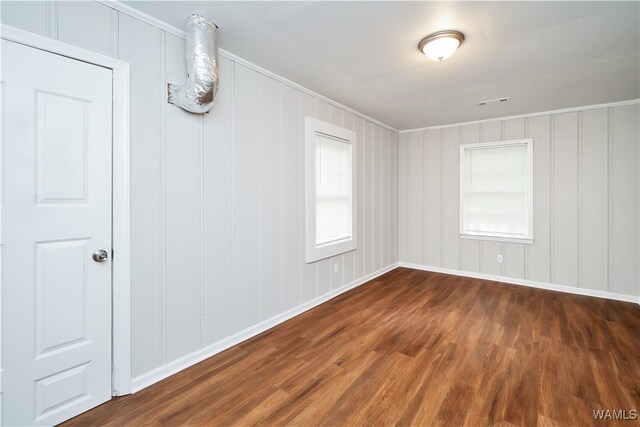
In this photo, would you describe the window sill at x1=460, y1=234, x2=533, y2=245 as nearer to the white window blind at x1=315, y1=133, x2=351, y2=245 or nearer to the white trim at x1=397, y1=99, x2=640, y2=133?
the white trim at x1=397, y1=99, x2=640, y2=133

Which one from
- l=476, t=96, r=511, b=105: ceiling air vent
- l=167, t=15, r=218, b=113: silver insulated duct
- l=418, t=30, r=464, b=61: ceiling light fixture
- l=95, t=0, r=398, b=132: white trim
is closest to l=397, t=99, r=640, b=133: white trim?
l=476, t=96, r=511, b=105: ceiling air vent

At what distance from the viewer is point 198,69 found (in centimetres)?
208

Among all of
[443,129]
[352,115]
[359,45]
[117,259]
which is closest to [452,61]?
[359,45]

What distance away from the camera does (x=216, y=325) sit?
8.22 feet

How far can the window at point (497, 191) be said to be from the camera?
4.43 m

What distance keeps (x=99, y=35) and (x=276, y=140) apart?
62.0 inches

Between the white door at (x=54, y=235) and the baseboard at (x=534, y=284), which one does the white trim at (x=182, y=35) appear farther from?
the baseboard at (x=534, y=284)

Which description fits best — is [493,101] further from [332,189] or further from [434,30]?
[332,189]

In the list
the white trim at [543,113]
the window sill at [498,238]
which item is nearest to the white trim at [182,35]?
the white trim at [543,113]

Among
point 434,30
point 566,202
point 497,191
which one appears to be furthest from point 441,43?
point 566,202

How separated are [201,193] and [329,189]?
1.84 meters

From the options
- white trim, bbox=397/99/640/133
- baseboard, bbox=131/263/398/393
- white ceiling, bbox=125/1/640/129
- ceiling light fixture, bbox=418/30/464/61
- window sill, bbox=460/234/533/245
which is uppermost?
white trim, bbox=397/99/640/133

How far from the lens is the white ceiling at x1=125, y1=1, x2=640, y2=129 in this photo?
1.98 m

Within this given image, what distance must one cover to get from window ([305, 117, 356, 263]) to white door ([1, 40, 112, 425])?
2039 mm
